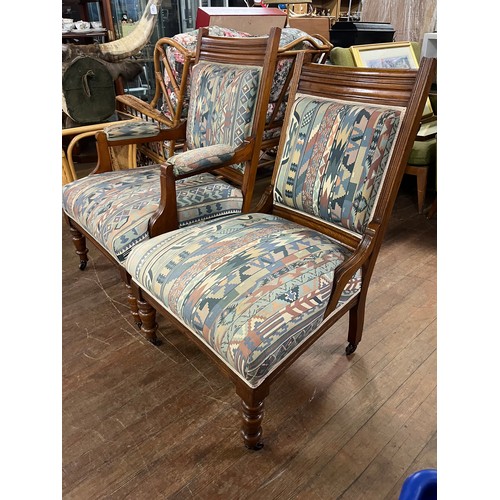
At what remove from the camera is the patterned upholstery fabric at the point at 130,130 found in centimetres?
171

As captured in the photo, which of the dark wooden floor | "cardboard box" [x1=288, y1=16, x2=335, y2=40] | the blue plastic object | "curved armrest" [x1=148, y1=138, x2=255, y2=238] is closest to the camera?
the blue plastic object

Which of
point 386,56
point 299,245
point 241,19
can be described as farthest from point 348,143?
point 386,56

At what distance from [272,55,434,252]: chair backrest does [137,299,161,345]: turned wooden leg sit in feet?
1.93

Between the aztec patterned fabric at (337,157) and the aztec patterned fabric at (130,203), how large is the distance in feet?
1.09

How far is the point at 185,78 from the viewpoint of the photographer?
212cm

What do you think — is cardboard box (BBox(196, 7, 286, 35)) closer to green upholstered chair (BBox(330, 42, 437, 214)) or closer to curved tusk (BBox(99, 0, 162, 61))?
curved tusk (BBox(99, 0, 162, 61))

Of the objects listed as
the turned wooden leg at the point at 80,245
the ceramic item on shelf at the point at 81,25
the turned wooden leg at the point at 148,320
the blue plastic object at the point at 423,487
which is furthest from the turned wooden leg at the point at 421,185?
the ceramic item on shelf at the point at 81,25

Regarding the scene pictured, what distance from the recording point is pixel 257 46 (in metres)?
1.61

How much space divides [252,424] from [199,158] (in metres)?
0.85

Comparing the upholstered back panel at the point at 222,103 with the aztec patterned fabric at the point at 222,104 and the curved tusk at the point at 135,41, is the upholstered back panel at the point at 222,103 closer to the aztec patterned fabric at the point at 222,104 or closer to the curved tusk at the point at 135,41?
the aztec patterned fabric at the point at 222,104

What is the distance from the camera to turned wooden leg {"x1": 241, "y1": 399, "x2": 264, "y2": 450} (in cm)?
105

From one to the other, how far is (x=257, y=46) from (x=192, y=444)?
141 centimetres

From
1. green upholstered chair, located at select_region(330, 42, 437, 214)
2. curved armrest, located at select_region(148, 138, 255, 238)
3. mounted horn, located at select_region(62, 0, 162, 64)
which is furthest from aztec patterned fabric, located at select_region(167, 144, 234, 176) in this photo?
mounted horn, located at select_region(62, 0, 162, 64)
